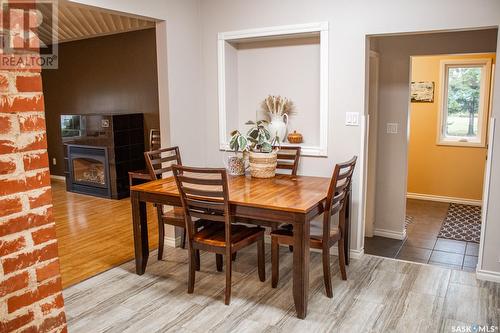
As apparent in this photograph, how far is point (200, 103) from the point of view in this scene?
167 inches

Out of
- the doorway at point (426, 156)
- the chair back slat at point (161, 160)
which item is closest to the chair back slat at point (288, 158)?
the chair back slat at point (161, 160)

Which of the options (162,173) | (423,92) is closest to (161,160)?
(162,173)

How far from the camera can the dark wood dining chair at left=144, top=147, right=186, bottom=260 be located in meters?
3.43

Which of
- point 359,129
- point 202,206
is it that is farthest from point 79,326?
point 359,129

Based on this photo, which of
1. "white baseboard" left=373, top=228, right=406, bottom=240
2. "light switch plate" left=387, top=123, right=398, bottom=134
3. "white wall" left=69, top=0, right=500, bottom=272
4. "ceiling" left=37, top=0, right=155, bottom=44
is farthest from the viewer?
"ceiling" left=37, top=0, right=155, bottom=44

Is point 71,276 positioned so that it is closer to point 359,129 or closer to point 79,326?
point 79,326

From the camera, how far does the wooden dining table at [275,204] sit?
2.57 metres

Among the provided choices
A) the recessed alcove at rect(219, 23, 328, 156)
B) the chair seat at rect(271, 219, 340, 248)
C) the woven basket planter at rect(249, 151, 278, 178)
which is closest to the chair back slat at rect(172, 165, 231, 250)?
the chair seat at rect(271, 219, 340, 248)

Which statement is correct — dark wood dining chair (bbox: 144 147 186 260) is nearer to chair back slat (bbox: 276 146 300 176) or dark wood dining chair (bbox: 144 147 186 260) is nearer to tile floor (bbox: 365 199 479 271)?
chair back slat (bbox: 276 146 300 176)

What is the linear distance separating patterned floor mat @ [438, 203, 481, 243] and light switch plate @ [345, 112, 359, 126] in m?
2.04

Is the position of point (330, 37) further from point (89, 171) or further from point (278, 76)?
point (89, 171)

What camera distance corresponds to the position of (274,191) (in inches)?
118

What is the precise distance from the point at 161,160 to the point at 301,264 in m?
1.72

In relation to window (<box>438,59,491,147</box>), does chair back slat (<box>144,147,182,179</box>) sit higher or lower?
lower
